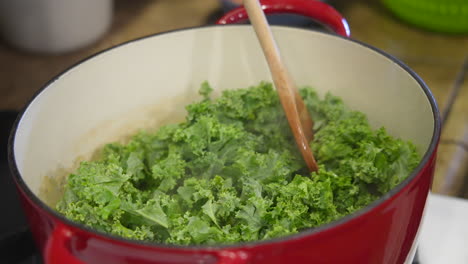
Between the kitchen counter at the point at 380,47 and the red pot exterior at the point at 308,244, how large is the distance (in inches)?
19.0

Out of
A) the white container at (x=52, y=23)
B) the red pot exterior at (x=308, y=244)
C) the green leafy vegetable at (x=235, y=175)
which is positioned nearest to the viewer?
Result: the red pot exterior at (x=308, y=244)

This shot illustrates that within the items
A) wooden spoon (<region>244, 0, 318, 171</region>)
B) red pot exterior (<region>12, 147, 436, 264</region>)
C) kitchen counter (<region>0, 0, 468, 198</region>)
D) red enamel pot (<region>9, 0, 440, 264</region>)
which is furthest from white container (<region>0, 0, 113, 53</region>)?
red pot exterior (<region>12, 147, 436, 264</region>)

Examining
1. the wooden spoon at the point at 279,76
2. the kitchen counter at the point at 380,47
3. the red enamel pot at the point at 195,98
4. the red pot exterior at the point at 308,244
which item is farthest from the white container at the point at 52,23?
the red pot exterior at the point at 308,244

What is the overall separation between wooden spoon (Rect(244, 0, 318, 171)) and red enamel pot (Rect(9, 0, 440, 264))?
0.09 meters

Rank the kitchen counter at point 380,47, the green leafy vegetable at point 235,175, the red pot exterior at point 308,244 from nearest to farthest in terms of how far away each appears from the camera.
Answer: the red pot exterior at point 308,244, the green leafy vegetable at point 235,175, the kitchen counter at point 380,47

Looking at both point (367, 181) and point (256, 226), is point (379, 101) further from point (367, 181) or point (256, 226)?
point (256, 226)

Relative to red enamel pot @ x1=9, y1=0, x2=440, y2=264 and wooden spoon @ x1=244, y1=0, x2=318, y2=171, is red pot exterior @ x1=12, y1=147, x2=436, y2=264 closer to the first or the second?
red enamel pot @ x1=9, y1=0, x2=440, y2=264

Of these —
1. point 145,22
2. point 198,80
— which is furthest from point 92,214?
point 145,22

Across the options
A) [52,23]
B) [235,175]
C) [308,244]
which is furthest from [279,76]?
[52,23]

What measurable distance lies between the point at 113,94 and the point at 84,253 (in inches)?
13.7

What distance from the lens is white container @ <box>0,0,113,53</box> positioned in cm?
118

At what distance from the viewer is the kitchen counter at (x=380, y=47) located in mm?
1041

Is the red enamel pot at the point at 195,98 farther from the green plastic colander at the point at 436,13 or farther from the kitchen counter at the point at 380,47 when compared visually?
the green plastic colander at the point at 436,13

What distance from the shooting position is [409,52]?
128 cm
